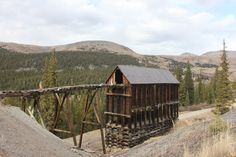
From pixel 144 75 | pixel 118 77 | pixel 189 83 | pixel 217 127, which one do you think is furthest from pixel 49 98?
pixel 189 83

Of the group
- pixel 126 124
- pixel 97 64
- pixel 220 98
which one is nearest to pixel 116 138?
pixel 126 124

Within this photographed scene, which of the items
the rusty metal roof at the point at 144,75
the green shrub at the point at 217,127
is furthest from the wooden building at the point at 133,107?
the green shrub at the point at 217,127

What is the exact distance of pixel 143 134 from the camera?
33.9 metres

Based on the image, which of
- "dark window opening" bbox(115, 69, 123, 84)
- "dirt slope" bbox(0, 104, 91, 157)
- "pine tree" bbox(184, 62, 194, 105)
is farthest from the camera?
"pine tree" bbox(184, 62, 194, 105)

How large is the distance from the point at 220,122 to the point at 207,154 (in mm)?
4293

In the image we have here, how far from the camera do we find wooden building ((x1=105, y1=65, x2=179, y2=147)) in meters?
31.9

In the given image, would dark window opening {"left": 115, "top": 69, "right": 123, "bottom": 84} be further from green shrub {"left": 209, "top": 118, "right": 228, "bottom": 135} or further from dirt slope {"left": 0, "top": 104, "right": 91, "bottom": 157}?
green shrub {"left": 209, "top": 118, "right": 228, "bottom": 135}

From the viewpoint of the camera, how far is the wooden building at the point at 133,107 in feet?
105

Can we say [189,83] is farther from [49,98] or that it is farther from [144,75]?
[144,75]

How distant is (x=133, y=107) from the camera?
31.9 metres

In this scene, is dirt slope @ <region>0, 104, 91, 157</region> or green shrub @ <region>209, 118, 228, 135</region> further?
green shrub @ <region>209, 118, 228, 135</region>

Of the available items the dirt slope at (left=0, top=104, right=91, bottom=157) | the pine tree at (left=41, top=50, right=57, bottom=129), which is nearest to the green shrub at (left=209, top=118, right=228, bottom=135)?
the dirt slope at (left=0, top=104, right=91, bottom=157)

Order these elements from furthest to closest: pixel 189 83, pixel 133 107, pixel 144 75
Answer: pixel 189 83 → pixel 144 75 → pixel 133 107

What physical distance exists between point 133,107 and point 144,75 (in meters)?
5.14
